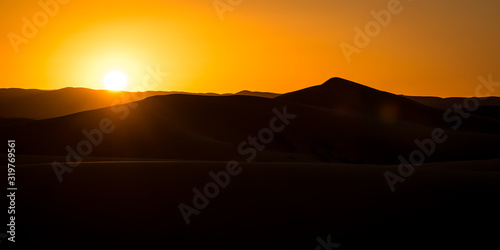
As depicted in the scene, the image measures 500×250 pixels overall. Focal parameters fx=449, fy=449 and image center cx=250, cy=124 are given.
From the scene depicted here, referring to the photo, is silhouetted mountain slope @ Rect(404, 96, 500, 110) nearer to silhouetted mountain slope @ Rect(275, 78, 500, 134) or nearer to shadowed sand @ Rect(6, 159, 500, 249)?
→ silhouetted mountain slope @ Rect(275, 78, 500, 134)

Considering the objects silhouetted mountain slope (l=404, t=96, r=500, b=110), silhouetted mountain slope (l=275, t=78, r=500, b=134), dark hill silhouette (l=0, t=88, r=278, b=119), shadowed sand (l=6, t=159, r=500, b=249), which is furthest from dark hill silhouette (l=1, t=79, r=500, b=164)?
silhouetted mountain slope (l=404, t=96, r=500, b=110)

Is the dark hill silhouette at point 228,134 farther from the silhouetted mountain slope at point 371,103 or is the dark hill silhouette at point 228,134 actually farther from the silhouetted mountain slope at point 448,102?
the silhouetted mountain slope at point 448,102

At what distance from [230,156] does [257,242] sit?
1384cm

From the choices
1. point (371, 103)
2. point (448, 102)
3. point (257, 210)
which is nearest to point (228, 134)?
point (257, 210)

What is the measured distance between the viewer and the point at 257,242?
231 inches

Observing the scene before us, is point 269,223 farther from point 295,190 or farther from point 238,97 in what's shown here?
point 238,97

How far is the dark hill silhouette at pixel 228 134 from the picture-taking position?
21.2 metres

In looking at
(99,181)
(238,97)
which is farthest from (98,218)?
(238,97)

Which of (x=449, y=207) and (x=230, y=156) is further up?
(x=230, y=156)

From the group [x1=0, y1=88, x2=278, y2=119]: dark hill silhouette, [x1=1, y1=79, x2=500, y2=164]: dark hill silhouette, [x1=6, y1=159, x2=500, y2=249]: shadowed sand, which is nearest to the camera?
[x1=6, y1=159, x2=500, y2=249]: shadowed sand

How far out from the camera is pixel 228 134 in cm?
2642

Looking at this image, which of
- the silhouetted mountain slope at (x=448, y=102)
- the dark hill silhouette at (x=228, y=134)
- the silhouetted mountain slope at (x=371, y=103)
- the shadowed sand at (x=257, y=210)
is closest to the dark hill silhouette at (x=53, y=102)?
the silhouetted mountain slope at (x=371, y=103)

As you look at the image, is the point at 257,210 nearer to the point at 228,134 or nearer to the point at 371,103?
the point at 228,134

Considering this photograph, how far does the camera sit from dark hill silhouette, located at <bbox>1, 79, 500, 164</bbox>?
69.5ft
